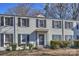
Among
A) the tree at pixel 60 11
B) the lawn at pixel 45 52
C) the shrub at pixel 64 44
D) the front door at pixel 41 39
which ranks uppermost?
the tree at pixel 60 11

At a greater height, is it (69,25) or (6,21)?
(6,21)

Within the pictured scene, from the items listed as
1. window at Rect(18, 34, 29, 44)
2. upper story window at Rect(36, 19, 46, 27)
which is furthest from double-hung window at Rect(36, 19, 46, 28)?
window at Rect(18, 34, 29, 44)

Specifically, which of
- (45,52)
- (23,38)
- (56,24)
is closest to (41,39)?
(45,52)

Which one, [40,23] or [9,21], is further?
[40,23]

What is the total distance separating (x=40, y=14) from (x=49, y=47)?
1.25 meters

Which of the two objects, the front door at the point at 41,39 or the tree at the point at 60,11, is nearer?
the tree at the point at 60,11

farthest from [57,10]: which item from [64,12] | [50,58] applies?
[50,58]

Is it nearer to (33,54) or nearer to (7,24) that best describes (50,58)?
(33,54)

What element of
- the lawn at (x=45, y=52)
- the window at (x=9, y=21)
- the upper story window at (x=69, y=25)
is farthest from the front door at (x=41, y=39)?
the window at (x=9, y=21)

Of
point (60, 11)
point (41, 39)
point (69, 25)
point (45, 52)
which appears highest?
point (60, 11)

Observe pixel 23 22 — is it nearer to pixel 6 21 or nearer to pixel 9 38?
pixel 6 21

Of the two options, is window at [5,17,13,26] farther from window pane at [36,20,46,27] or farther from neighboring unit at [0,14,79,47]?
window pane at [36,20,46,27]

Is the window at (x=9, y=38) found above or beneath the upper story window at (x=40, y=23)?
beneath

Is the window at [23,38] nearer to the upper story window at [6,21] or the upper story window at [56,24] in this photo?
the upper story window at [6,21]
